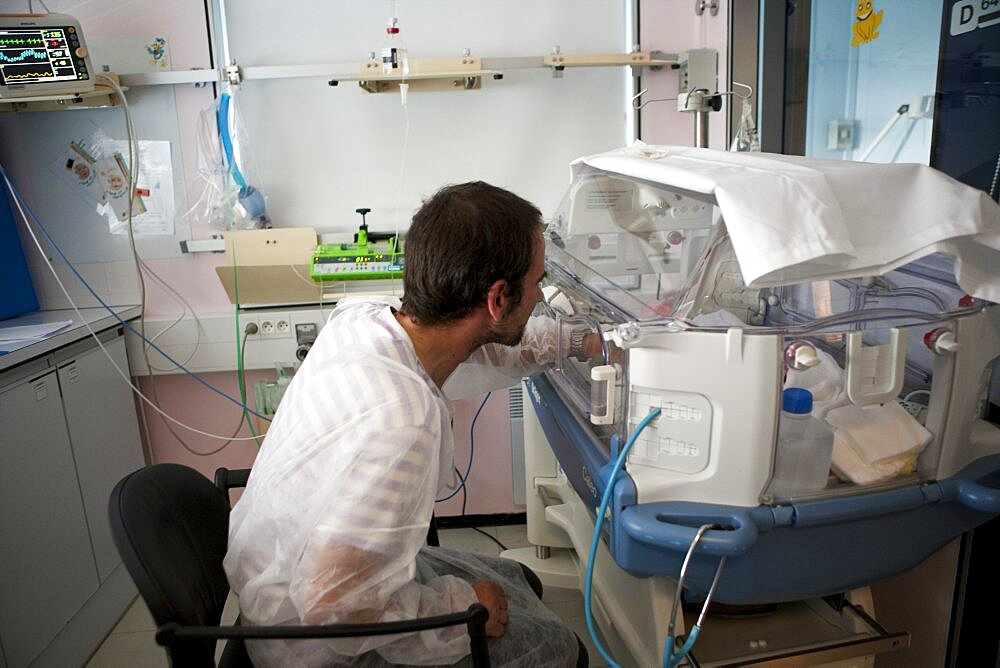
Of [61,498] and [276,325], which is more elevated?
[276,325]

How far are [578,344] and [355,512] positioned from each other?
2.14ft

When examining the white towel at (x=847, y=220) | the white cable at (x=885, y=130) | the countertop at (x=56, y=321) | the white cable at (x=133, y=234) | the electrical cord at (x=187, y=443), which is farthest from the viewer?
the electrical cord at (x=187, y=443)

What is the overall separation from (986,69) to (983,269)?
0.59m

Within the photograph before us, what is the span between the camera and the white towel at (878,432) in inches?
40.8

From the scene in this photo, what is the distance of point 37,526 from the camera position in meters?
1.87

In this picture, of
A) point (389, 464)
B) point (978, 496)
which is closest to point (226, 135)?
point (389, 464)

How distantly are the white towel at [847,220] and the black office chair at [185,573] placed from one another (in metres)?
0.64

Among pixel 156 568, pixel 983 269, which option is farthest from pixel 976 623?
pixel 156 568

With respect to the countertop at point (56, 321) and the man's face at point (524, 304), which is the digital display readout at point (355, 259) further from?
the man's face at point (524, 304)

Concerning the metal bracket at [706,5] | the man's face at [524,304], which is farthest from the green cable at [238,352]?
the metal bracket at [706,5]

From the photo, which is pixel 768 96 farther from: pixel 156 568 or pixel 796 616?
pixel 156 568

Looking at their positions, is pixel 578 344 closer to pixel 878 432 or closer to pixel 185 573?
pixel 878 432

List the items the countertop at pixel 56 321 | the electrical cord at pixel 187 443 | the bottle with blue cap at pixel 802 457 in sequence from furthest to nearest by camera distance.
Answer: the electrical cord at pixel 187 443 < the countertop at pixel 56 321 < the bottle with blue cap at pixel 802 457

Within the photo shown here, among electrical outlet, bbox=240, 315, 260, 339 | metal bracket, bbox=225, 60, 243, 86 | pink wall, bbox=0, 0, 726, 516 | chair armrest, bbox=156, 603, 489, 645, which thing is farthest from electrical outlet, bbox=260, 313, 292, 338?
chair armrest, bbox=156, 603, 489, 645
